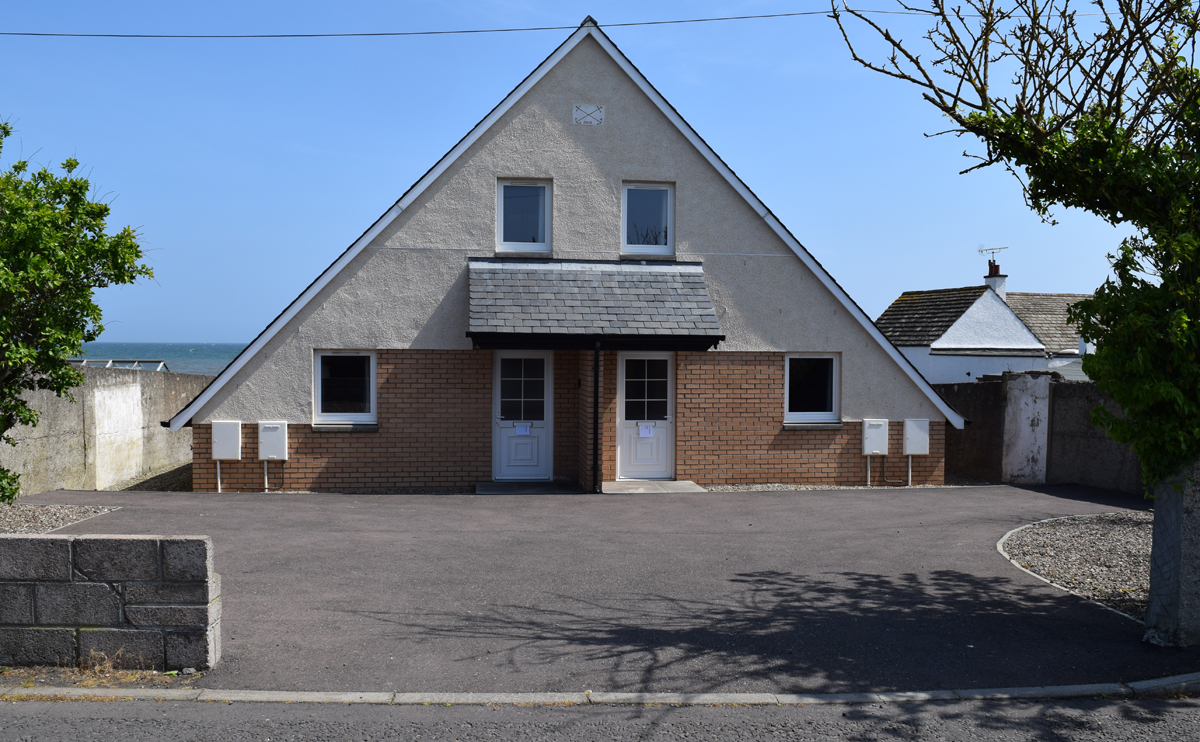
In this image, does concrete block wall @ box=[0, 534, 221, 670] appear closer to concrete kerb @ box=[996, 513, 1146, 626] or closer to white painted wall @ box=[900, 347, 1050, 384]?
concrete kerb @ box=[996, 513, 1146, 626]

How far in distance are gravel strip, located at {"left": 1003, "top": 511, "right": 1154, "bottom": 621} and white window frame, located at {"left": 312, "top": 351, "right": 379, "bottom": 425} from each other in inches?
365

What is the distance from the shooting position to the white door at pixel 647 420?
14.4m

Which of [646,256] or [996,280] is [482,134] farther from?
[996,280]

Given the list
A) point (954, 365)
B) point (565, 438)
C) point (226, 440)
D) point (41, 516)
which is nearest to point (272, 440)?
point (226, 440)

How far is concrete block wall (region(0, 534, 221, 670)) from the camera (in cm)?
537

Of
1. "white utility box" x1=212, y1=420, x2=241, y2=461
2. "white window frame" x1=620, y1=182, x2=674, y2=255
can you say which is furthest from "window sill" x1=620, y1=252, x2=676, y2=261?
"white utility box" x1=212, y1=420, x2=241, y2=461

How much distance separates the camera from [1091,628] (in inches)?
263

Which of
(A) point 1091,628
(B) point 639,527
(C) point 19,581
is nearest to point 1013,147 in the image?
(A) point 1091,628

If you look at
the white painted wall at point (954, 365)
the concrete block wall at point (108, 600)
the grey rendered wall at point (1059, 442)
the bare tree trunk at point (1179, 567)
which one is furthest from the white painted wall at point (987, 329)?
the concrete block wall at point (108, 600)

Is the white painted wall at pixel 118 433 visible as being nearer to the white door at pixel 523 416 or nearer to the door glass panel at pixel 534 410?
the white door at pixel 523 416

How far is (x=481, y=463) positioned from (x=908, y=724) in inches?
388

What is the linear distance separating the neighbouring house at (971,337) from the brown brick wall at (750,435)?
434 inches

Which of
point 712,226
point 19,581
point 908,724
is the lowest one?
point 908,724

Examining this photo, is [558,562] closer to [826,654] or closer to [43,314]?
[826,654]
